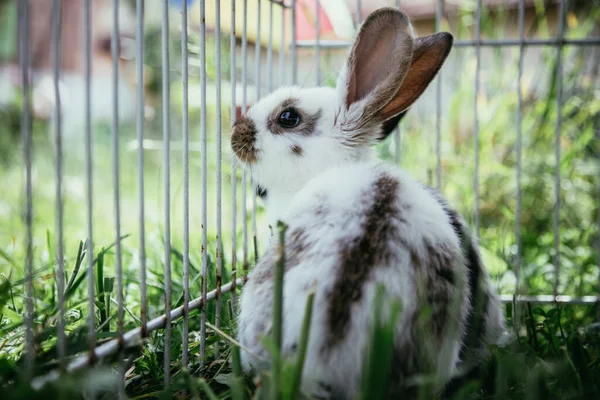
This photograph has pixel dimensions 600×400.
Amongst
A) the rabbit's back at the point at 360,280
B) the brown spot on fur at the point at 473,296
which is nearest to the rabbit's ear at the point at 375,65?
the brown spot on fur at the point at 473,296

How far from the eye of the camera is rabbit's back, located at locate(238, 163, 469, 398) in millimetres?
1230

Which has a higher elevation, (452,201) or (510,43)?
(510,43)

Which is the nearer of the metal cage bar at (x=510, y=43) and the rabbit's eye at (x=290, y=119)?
the rabbit's eye at (x=290, y=119)

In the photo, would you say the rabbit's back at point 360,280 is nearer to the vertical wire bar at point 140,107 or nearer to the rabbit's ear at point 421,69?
the vertical wire bar at point 140,107

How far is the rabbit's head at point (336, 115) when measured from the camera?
197 centimetres

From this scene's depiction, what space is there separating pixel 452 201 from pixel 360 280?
2.43 meters

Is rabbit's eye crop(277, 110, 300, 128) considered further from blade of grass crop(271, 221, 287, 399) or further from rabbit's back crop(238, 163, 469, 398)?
blade of grass crop(271, 221, 287, 399)

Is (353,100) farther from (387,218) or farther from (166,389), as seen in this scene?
(166,389)

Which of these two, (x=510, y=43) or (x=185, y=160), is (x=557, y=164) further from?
(x=185, y=160)

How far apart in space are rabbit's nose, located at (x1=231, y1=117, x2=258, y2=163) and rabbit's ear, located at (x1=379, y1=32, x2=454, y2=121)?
1.51 feet

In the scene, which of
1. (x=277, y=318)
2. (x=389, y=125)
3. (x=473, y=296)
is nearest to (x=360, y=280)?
(x=277, y=318)

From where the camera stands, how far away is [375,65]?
2008mm

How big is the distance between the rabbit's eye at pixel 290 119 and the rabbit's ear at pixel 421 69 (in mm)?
302

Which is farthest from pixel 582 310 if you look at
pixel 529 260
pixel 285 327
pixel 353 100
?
pixel 285 327
